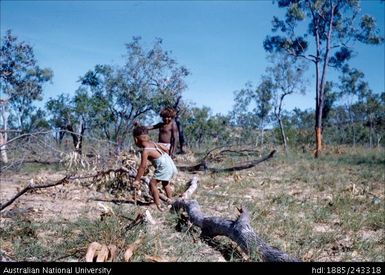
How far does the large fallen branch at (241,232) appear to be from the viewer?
2.86m

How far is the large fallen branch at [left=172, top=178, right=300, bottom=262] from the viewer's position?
9.39 feet

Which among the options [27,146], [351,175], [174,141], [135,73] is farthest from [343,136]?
[27,146]

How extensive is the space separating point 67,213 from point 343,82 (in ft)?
117

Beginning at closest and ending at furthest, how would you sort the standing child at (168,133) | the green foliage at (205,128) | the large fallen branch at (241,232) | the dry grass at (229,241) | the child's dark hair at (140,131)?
1. the large fallen branch at (241,232)
2. the dry grass at (229,241)
3. the child's dark hair at (140,131)
4. the standing child at (168,133)
5. the green foliage at (205,128)

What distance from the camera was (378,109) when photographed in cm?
3662

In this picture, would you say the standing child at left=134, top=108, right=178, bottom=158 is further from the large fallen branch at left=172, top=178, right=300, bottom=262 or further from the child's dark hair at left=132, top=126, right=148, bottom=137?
the large fallen branch at left=172, top=178, right=300, bottom=262

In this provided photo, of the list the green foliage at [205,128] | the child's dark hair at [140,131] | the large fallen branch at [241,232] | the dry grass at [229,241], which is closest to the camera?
the large fallen branch at [241,232]

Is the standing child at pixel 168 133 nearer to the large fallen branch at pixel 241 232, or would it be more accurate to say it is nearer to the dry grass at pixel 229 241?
the dry grass at pixel 229 241

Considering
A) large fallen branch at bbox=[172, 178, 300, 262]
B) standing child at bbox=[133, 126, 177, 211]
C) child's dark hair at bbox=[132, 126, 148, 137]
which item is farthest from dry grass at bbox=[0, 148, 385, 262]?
child's dark hair at bbox=[132, 126, 148, 137]

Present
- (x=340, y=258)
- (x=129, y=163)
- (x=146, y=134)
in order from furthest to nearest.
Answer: (x=129, y=163)
(x=146, y=134)
(x=340, y=258)

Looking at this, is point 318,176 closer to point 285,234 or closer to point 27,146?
point 285,234

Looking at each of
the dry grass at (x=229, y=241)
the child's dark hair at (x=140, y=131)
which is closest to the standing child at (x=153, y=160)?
the child's dark hair at (x=140, y=131)

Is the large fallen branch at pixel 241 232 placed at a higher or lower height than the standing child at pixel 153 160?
lower

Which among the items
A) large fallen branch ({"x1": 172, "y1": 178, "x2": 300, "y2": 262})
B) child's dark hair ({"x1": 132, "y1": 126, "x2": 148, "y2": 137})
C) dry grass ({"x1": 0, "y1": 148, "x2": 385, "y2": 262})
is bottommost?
dry grass ({"x1": 0, "y1": 148, "x2": 385, "y2": 262})
